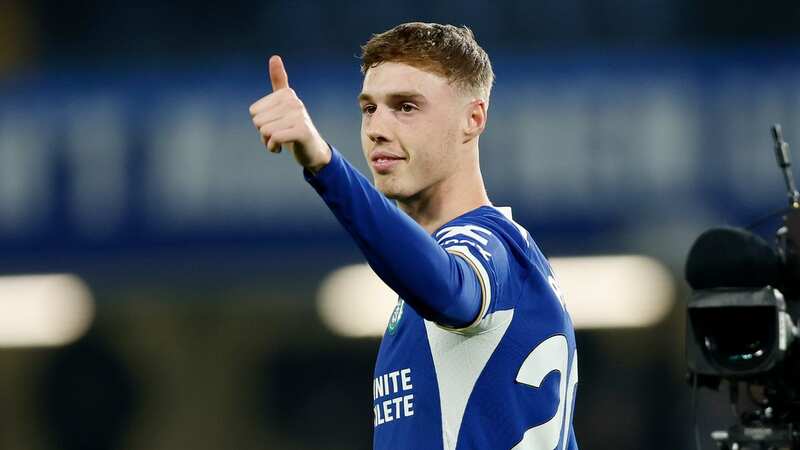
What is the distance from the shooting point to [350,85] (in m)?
6.36

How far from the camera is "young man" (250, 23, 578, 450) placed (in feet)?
4.92

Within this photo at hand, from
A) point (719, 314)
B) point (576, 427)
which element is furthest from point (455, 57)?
point (576, 427)

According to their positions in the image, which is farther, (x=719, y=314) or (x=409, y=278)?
(x=719, y=314)

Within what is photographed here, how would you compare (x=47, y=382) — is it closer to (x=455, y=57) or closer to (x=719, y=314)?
(x=719, y=314)

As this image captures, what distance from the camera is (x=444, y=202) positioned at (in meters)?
1.99

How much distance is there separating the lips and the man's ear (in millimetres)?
151

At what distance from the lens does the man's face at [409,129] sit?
192 centimetres

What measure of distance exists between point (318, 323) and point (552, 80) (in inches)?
69.9

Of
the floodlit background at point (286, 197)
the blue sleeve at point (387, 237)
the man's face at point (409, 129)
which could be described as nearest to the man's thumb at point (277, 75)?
the blue sleeve at point (387, 237)

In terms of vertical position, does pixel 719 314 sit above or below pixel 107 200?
below

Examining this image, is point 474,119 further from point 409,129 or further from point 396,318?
point 396,318

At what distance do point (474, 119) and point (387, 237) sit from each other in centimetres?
59

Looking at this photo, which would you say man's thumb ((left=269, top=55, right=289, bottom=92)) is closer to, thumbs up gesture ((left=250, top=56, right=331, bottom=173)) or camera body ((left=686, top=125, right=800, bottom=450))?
thumbs up gesture ((left=250, top=56, right=331, bottom=173))

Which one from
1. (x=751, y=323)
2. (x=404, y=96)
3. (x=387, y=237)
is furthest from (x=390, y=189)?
(x=751, y=323)
